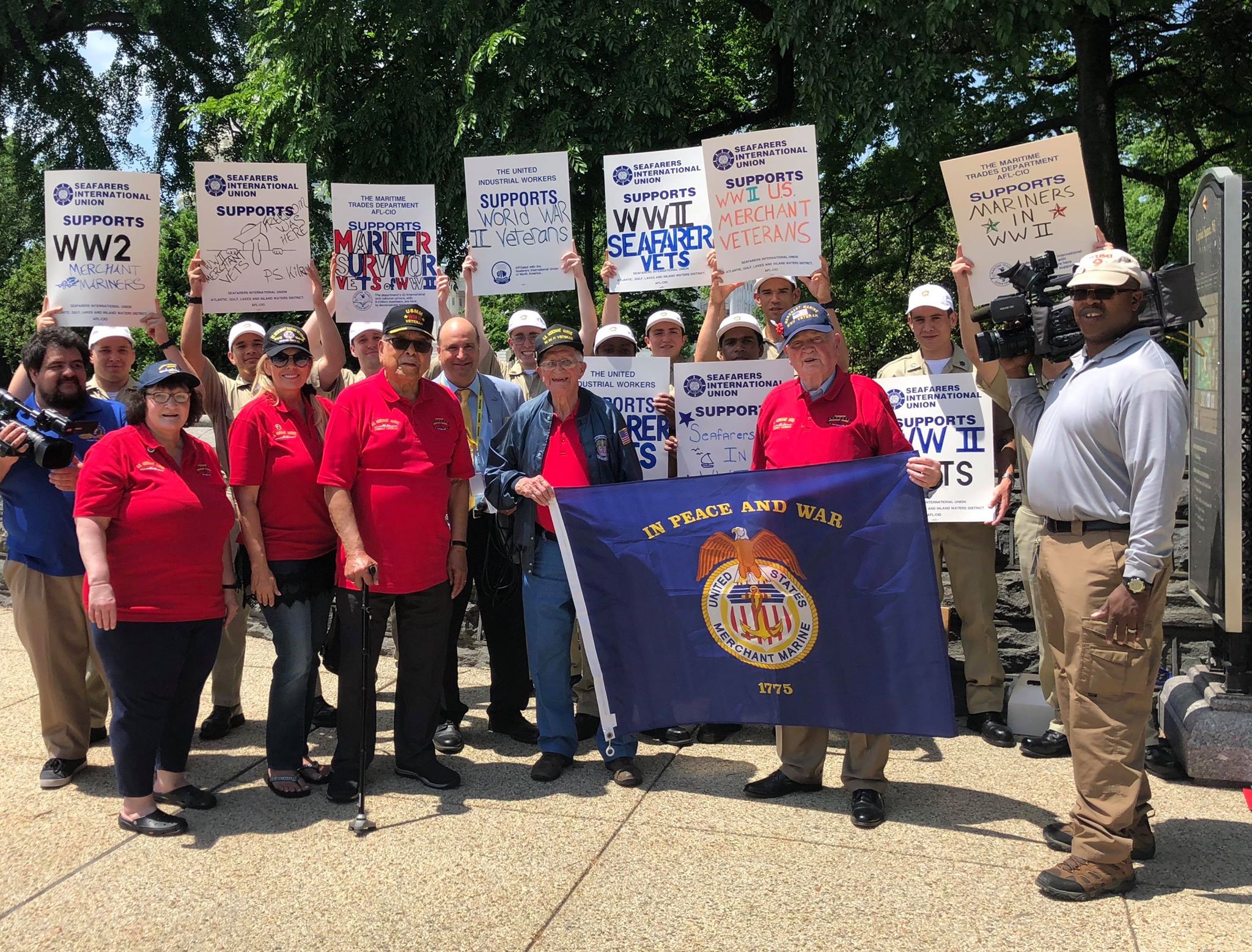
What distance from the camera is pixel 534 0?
1182 centimetres

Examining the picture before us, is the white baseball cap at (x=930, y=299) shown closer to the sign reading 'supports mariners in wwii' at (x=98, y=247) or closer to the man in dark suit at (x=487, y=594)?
the man in dark suit at (x=487, y=594)

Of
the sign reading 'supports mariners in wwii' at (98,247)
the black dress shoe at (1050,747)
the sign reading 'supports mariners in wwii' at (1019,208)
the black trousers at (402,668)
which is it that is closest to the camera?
the black trousers at (402,668)

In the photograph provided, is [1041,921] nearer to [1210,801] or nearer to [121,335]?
[1210,801]

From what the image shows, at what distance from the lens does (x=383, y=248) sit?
6.80 meters

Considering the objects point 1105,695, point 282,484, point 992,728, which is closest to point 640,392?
point 282,484

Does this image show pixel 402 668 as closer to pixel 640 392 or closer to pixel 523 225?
pixel 640 392

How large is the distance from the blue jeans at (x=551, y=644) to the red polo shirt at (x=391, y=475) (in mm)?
511

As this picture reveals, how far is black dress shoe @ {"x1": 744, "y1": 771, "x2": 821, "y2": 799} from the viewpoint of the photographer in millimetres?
4949

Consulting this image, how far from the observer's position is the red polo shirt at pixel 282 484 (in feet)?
16.5

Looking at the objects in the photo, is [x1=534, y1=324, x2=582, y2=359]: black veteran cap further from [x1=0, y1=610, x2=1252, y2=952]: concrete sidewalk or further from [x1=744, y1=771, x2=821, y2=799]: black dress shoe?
[x1=744, y1=771, x2=821, y2=799]: black dress shoe

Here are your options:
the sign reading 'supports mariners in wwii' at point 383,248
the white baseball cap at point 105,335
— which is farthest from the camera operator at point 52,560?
the sign reading 'supports mariners in wwii' at point 383,248

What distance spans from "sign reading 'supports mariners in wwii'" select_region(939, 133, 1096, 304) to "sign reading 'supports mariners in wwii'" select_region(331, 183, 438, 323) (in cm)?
314

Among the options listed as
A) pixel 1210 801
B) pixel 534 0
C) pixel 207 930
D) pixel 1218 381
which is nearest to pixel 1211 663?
pixel 1210 801

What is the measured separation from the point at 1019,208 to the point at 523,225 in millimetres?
2898
